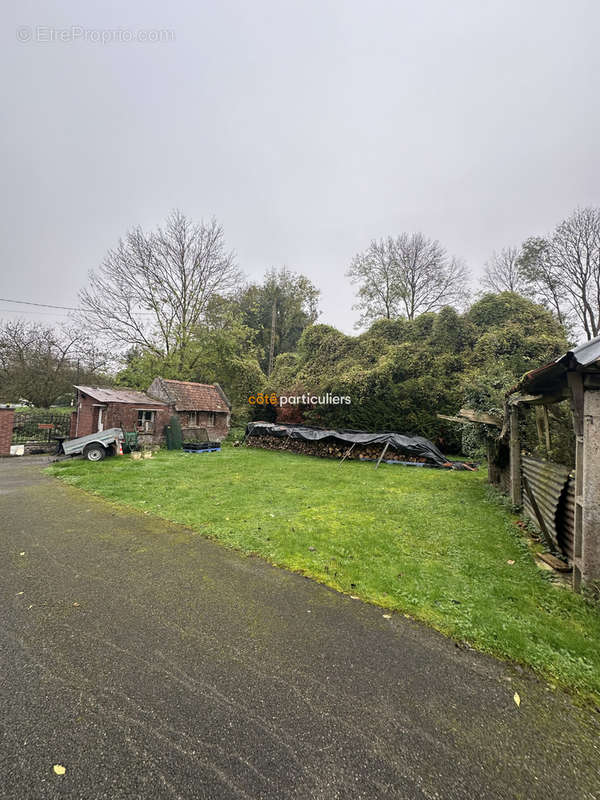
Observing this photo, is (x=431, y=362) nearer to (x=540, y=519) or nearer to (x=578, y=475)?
(x=540, y=519)

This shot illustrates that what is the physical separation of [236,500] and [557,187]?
22195 millimetres

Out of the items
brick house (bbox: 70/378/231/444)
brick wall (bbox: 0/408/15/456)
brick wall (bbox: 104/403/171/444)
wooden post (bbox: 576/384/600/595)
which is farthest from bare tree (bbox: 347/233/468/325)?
brick wall (bbox: 0/408/15/456)

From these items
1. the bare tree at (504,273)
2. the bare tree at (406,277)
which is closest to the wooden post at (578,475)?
the bare tree at (504,273)

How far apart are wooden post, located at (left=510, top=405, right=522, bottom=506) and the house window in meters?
15.4

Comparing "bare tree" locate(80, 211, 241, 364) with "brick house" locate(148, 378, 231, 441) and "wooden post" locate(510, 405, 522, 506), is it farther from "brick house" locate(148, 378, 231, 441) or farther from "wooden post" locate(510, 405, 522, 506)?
"wooden post" locate(510, 405, 522, 506)

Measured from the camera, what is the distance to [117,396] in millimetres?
15125

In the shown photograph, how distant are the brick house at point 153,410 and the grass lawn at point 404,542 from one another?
17.7 feet

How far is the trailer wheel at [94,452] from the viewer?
11.5 m

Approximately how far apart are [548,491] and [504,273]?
20097 mm

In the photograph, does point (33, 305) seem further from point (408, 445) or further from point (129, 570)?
point (408, 445)

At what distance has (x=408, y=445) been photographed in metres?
11.9

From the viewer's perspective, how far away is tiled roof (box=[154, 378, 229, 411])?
17141mm

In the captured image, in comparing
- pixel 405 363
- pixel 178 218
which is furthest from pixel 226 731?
pixel 178 218

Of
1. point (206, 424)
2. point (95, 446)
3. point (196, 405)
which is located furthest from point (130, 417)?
point (206, 424)
